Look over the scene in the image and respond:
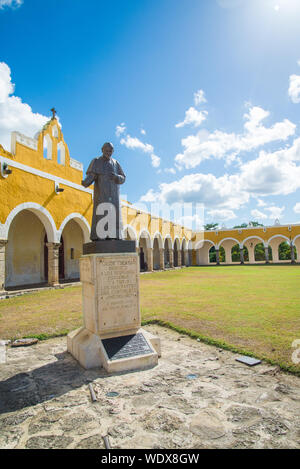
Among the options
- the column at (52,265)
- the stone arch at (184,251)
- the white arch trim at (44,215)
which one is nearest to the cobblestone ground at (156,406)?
the white arch trim at (44,215)

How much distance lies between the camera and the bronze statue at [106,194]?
4117 mm

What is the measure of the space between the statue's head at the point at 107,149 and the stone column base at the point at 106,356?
2.75m

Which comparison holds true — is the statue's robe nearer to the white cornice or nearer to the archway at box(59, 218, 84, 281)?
the white cornice

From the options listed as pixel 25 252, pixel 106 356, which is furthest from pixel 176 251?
pixel 106 356

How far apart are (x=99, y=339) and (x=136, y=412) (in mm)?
1410

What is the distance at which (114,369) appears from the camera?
3352 millimetres

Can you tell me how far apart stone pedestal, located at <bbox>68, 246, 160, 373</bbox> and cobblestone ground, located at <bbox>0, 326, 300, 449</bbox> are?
193 mm

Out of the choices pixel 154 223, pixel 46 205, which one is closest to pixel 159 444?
pixel 46 205

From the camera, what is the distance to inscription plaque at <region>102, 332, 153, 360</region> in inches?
138

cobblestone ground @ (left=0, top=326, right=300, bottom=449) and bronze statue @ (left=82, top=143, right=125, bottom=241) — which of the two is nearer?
cobblestone ground @ (left=0, top=326, right=300, bottom=449)

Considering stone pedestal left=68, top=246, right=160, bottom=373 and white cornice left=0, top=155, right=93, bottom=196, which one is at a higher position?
white cornice left=0, top=155, right=93, bottom=196

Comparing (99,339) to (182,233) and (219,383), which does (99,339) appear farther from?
(182,233)

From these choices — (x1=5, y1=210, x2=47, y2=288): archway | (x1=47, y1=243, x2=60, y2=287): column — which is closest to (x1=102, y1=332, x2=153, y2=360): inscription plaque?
(x1=47, y1=243, x2=60, y2=287): column

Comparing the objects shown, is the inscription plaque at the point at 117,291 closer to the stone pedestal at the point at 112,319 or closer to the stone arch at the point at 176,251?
the stone pedestal at the point at 112,319
